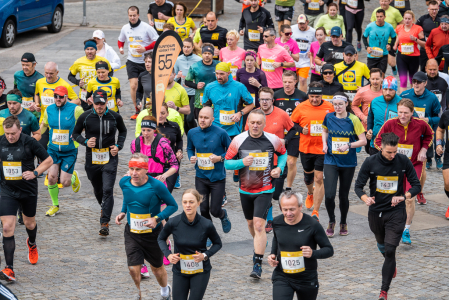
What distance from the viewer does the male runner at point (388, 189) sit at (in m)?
7.95

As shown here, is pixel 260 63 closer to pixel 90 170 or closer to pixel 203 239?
pixel 90 170

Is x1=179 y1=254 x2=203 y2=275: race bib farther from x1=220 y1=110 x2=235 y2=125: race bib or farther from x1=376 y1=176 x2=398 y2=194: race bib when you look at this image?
x1=220 y1=110 x2=235 y2=125: race bib

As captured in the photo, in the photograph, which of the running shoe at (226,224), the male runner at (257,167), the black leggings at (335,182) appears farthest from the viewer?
the black leggings at (335,182)

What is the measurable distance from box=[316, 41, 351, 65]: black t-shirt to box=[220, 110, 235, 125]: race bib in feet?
12.0

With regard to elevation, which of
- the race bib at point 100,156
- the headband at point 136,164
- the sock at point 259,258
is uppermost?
the headband at point 136,164

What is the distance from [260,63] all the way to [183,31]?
3106 mm

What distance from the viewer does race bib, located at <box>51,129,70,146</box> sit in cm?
1073

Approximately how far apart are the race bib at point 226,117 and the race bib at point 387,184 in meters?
3.64

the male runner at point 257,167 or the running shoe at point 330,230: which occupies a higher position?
the male runner at point 257,167

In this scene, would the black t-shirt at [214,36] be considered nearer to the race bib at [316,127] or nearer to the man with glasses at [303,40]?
the man with glasses at [303,40]

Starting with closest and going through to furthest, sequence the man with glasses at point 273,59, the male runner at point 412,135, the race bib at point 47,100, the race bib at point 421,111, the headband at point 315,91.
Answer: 1. the male runner at point 412,135
2. the headband at point 315,91
3. the race bib at point 421,111
4. the race bib at point 47,100
5. the man with glasses at point 273,59

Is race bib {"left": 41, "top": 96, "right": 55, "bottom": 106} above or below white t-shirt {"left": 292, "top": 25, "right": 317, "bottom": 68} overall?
below

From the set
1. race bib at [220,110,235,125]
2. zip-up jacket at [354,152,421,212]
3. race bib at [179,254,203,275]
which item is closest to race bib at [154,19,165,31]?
race bib at [220,110,235,125]

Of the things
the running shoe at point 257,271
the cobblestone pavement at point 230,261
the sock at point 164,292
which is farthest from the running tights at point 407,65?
the sock at point 164,292
